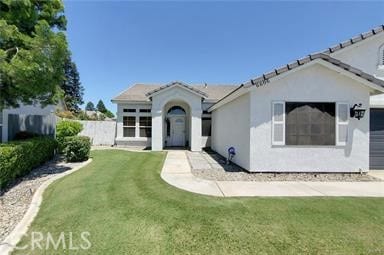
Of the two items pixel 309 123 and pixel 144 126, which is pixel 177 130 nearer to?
pixel 144 126

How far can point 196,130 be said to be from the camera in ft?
54.2

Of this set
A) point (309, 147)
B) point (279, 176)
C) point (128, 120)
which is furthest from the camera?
point (128, 120)

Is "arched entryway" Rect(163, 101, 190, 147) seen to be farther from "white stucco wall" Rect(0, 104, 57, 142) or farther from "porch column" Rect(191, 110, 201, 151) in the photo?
"white stucco wall" Rect(0, 104, 57, 142)

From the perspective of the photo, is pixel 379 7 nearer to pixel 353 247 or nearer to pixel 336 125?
pixel 336 125

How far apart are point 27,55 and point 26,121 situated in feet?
20.0

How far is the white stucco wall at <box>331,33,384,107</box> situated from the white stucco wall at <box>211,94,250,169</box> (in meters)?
5.22

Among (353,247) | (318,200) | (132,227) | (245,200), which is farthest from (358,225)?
(132,227)

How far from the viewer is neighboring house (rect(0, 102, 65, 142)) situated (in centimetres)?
1022

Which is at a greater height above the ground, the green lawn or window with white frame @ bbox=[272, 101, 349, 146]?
window with white frame @ bbox=[272, 101, 349, 146]

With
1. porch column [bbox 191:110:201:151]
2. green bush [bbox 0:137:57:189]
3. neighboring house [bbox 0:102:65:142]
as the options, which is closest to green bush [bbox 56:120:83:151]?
neighboring house [bbox 0:102:65:142]

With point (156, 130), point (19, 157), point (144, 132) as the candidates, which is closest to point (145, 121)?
point (144, 132)

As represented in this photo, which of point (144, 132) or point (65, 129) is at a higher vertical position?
point (65, 129)

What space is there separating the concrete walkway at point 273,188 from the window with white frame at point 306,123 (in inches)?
69.0

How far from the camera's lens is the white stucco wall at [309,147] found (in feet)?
27.5
